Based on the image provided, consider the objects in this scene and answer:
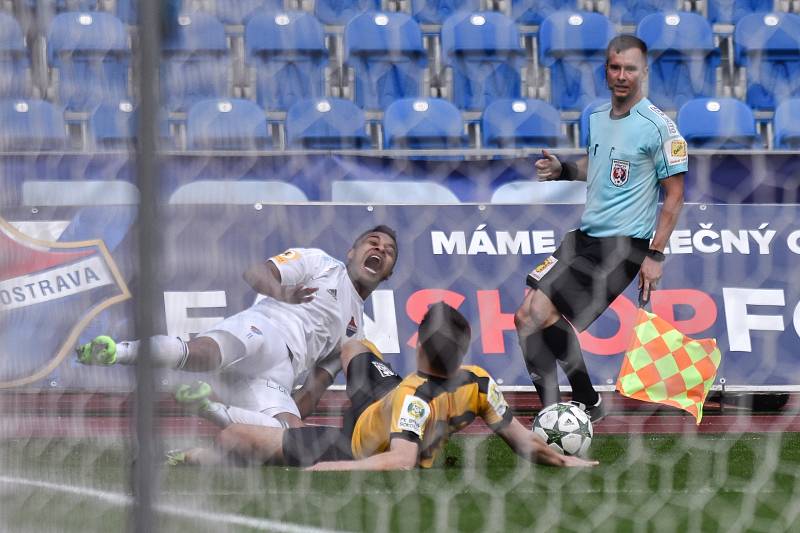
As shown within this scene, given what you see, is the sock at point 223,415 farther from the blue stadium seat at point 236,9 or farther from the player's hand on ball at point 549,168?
the player's hand on ball at point 549,168

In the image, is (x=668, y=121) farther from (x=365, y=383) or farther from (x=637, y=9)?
(x=365, y=383)

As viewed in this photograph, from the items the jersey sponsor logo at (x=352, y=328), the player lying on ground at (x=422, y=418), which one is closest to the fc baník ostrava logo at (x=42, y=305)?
the player lying on ground at (x=422, y=418)

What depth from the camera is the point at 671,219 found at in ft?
10.7

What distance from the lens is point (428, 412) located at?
2.68 m

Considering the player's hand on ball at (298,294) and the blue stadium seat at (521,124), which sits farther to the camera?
the blue stadium seat at (521,124)

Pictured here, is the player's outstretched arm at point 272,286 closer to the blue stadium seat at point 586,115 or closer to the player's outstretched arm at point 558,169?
the player's outstretched arm at point 558,169

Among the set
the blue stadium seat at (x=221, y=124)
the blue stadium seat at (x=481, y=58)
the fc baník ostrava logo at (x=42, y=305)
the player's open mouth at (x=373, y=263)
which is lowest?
the fc baník ostrava logo at (x=42, y=305)

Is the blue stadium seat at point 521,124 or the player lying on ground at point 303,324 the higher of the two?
the blue stadium seat at point 521,124

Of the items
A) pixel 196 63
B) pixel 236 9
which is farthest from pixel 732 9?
pixel 196 63

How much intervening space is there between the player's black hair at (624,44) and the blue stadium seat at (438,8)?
2.02 feet

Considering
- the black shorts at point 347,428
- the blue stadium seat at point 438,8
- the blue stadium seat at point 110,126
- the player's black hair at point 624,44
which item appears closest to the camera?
the blue stadium seat at point 110,126

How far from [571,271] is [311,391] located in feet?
2.79

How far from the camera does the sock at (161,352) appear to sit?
1370 mm

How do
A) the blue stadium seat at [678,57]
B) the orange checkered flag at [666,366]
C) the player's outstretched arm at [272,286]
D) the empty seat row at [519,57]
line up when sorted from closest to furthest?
the player's outstretched arm at [272,286] < the empty seat row at [519,57] < the orange checkered flag at [666,366] < the blue stadium seat at [678,57]
